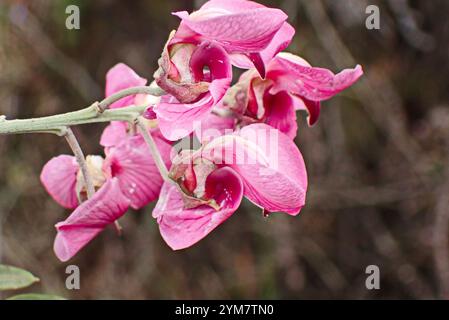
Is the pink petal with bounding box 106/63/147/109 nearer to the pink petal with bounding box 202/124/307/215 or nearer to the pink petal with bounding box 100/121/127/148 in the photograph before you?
the pink petal with bounding box 100/121/127/148

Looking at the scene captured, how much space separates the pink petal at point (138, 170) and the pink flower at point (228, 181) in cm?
8

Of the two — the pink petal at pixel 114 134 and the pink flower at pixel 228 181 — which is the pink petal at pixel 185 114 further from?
the pink petal at pixel 114 134

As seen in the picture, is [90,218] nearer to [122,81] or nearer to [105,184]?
[105,184]

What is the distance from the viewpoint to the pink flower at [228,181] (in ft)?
2.24

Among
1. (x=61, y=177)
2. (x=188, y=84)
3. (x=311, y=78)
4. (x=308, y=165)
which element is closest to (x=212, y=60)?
(x=188, y=84)

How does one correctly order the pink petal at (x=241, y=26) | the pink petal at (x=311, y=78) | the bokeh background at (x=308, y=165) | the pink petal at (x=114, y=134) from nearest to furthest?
the pink petal at (x=241, y=26) < the pink petal at (x=311, y=78) < the pink petal at (x=114, y=134) < the bokeh background at (x=308, y=165)

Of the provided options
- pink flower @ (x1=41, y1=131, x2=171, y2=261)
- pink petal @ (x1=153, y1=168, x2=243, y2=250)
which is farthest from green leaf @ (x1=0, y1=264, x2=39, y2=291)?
pink petal @ (x1=153, y1=168, x2=243, y2=250)

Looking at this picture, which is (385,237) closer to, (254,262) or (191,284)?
(254,262)

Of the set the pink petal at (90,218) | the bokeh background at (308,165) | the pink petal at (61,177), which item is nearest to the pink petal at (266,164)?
the pink petal at (90,218)

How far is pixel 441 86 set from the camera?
223cm

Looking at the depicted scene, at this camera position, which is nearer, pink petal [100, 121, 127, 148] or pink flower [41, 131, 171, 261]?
pink flower [41, 131, 171, 261]

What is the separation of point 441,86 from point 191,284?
1058mm

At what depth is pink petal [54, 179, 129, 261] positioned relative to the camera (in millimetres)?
727

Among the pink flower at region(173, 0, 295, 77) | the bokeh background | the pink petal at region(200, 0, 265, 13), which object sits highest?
the pink petal at region(200, 0, 265, 13)
